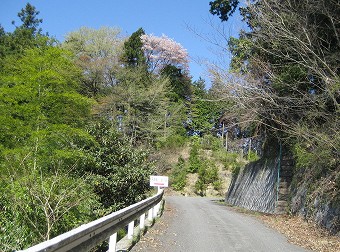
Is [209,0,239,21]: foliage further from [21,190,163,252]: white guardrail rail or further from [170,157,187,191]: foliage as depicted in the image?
[170,157,187,191]: foliage

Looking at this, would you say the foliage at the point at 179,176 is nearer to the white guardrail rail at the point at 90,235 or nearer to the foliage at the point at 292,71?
the foliage at the point at 292,71

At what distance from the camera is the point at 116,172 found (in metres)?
16.8

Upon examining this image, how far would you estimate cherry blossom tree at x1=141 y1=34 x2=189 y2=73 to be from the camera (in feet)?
175

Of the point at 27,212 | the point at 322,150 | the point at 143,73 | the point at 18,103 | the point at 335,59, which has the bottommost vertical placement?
the point at 27,212

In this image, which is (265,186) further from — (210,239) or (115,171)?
(210,239)

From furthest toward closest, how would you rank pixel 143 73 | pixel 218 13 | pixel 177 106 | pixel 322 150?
pixel 177 106 → pixel 143 73 → pixel 218 13 → pixel 322 150

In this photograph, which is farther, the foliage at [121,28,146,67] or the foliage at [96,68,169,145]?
the foliage at [121,28,146,67]

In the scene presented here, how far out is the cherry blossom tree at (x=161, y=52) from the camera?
175 feet

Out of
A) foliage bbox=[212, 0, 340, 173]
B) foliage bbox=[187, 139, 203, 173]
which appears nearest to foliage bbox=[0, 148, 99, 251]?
foliage bbox=[212, 0, 340, 173]

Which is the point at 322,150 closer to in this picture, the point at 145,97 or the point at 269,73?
the point at 269,73

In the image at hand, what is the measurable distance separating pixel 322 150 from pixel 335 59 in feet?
11.3

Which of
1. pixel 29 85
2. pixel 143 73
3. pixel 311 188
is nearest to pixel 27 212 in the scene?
pixel 29 85

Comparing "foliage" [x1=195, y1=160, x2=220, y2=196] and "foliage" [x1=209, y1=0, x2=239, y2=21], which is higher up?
"foliage" [x1=209, y1=0, x2=239, y2=21]

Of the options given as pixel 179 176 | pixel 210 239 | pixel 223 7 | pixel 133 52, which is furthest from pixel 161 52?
pixel 210 239
